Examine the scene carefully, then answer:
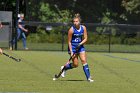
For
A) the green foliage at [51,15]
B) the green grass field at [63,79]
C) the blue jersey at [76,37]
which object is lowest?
the green grass field at [63,79]

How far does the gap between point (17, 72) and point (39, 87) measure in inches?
178

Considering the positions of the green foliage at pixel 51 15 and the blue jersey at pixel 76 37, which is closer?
the blue jersey at pixel 76 37

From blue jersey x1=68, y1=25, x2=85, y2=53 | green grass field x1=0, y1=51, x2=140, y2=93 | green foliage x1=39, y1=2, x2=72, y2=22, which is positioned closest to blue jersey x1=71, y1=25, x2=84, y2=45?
blue jersey x1=68, y1=25, x2=85, y2=53

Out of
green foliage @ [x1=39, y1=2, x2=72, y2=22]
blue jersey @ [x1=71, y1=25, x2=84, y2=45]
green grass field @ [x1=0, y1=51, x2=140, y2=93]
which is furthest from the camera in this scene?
green foliage @ [x1=39, y1=2, x2=72, y2=22]

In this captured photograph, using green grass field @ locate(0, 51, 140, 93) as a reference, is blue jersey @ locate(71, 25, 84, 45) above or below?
above

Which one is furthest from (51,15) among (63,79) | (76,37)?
(76,37)

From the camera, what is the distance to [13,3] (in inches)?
1741

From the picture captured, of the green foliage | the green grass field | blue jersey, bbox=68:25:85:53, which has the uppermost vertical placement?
the green foliage

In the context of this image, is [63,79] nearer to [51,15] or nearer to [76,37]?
[76,37]

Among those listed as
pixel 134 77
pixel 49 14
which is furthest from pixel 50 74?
pixel 49 14

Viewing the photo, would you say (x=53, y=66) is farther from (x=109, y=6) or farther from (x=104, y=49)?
(x=109, y=6)

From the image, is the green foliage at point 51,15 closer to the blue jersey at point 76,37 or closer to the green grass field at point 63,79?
the green grass field at point 63,79

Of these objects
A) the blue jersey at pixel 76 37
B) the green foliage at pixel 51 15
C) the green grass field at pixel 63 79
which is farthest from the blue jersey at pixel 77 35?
the green foliage at pixel 51 15

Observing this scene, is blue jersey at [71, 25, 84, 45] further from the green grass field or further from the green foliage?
the green foliage
